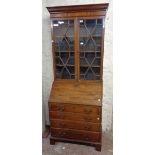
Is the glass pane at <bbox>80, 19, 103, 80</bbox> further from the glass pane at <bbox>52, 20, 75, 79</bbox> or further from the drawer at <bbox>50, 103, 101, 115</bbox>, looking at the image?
the drawer at <bbox>50, 103, 101, 115</bbox>

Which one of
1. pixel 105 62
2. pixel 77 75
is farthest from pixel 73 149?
pixel 105 62

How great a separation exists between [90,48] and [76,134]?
106 cm

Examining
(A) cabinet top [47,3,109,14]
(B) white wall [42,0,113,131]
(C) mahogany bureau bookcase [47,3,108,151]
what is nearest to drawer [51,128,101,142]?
(C) mahogany bureau bookcase [47,3,108,151]

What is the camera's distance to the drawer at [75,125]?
2043mm

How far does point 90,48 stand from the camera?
2076 mm

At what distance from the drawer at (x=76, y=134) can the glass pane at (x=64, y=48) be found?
26.5 inches

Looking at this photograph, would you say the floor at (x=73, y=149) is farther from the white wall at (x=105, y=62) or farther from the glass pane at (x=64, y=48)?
the glass pane at (x=64, y=48)

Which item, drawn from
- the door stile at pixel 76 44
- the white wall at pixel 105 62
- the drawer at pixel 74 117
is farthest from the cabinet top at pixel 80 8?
the drawer at pixel 74 117

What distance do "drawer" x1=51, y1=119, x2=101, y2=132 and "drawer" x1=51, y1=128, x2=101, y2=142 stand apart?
5 cm
